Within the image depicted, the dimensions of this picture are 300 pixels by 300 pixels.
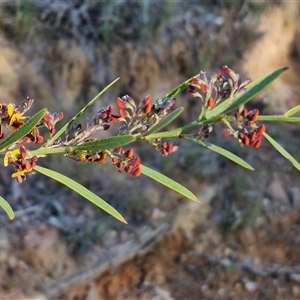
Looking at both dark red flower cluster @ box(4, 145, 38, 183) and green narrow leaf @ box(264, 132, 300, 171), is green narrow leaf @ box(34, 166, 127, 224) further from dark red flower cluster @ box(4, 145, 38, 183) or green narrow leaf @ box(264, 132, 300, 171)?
green narrow leaf @ box(264, 132, 300, 171)

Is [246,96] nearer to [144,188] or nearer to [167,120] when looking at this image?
[167,120]

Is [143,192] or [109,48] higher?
[109,48]

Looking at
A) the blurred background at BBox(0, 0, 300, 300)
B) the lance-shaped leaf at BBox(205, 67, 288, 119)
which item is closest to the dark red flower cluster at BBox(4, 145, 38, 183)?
the lance-shaped leaf at BBox(205, 67, 288, 119)

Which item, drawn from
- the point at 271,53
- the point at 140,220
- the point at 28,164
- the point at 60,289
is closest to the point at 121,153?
the point at 28,164

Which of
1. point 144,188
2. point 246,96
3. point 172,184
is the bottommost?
point 144,188

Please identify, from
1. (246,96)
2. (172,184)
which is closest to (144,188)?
(172,184)

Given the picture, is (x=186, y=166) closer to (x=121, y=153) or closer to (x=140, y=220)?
(x=140, y=220)
